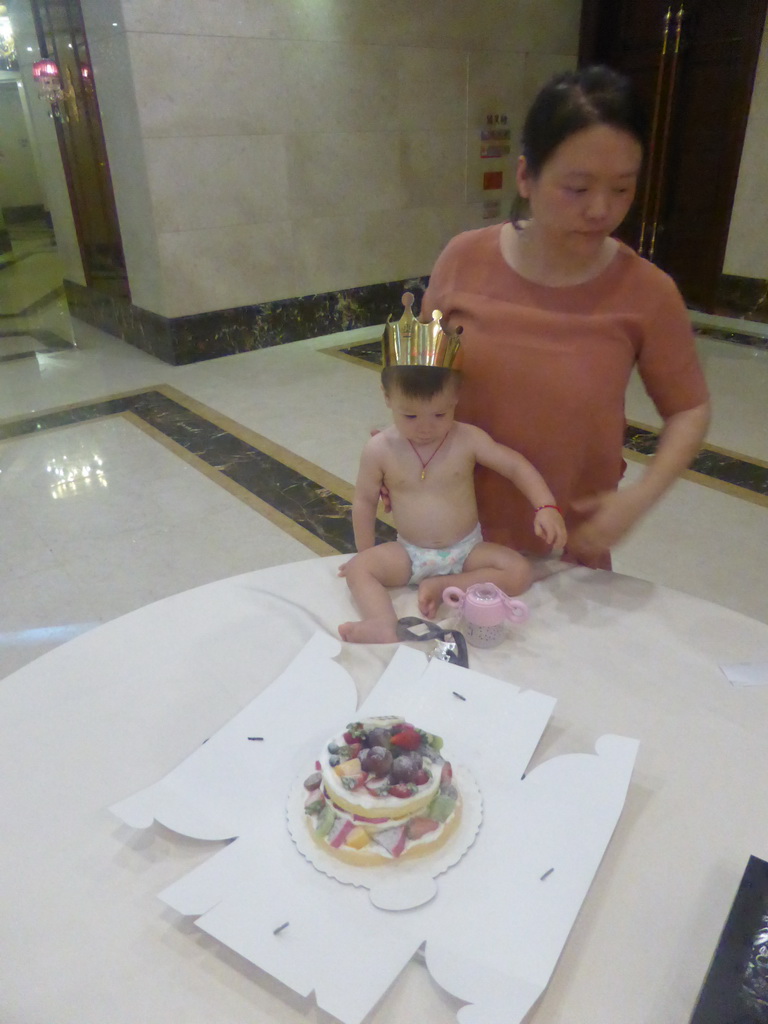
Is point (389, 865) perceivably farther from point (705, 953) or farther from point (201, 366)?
point (201, 366)

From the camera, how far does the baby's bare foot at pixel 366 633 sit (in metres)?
1.00

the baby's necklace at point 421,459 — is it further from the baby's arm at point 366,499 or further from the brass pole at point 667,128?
the brass pole at point 667,128

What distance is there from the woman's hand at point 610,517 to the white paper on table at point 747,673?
221mm

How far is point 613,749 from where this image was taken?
78 cm

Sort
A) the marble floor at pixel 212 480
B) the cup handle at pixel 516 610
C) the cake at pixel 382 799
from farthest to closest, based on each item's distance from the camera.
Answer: the marble floor at pixel 212 480
the cup handle at pixel 516 610
the cake at pixel 382 799

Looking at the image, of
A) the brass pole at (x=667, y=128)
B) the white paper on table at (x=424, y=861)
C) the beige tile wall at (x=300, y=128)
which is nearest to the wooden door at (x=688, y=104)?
the brass pole at (x=667, y=128)

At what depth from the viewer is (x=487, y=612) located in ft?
3.18

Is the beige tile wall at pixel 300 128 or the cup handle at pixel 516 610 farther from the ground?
the beige tile wall at pixel 300 128

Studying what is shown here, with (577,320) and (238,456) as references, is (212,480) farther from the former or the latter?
(577,320)

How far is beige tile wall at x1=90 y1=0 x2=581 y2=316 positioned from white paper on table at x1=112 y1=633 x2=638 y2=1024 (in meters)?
3.75

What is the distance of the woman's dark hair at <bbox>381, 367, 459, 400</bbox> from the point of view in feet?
3.37

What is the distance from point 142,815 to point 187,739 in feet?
0.41

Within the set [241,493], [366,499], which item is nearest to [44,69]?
[241,493]

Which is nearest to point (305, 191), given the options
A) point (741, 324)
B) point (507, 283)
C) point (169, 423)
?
point (169, 423)
